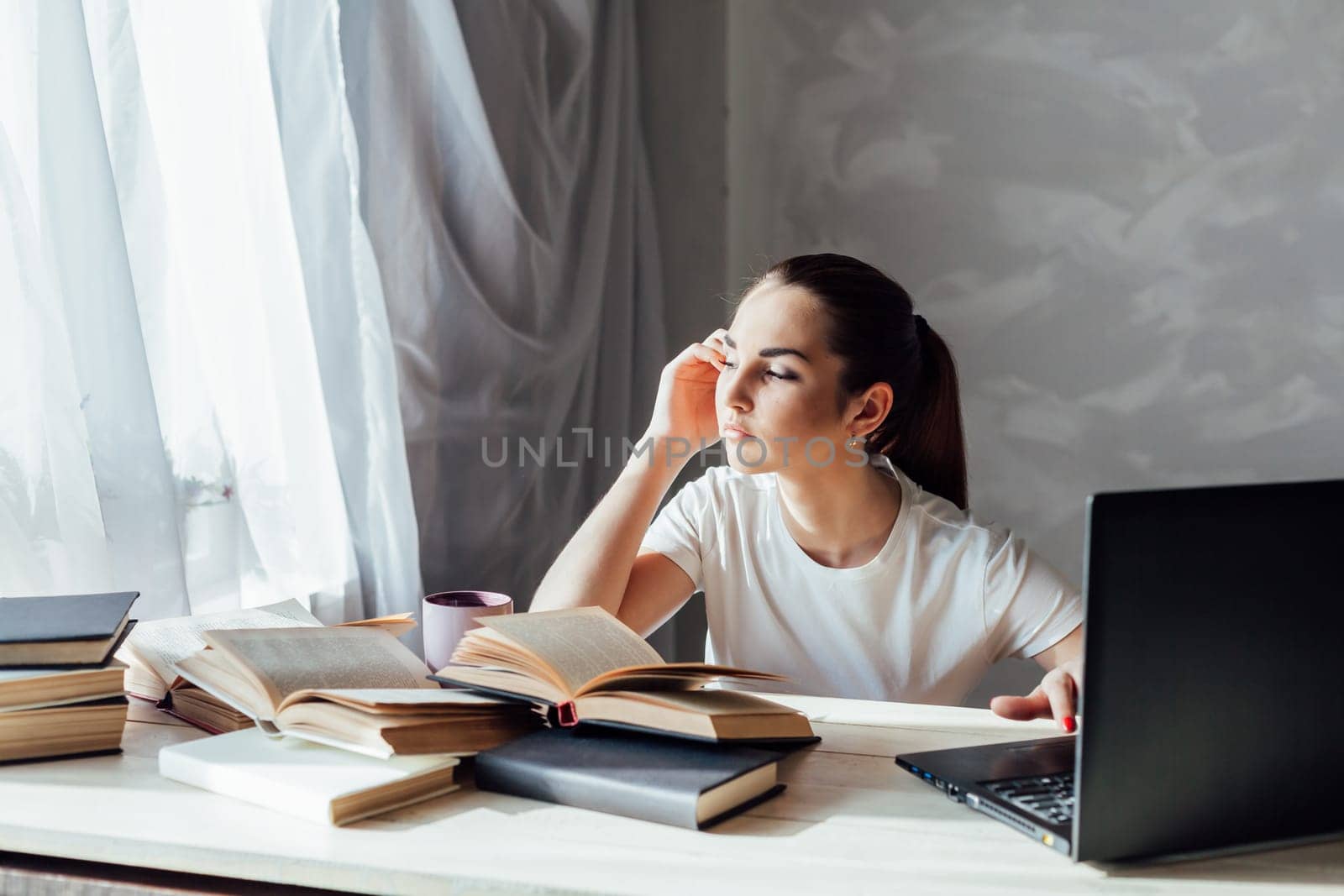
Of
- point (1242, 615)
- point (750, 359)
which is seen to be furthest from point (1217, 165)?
point (1242, 615)

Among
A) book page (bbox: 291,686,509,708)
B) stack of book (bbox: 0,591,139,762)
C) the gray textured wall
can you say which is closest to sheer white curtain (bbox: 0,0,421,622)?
stack of book (bbox: 0,591,139,762)

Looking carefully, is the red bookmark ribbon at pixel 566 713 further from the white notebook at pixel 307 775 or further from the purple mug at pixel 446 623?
the purple mug at pixel 446 623

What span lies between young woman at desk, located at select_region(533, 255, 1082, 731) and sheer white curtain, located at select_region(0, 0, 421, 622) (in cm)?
38

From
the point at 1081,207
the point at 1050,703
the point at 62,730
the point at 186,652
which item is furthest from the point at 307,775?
the point at 1081,207

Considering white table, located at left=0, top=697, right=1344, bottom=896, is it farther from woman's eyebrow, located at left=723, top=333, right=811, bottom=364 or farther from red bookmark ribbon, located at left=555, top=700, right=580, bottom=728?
woman's eyebrow, located at left=723, top=333, right=811, bottom=364

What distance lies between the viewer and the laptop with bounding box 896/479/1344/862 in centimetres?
76

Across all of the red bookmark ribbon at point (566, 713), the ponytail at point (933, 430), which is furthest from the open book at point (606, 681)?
the ponytail at point (933, 430)

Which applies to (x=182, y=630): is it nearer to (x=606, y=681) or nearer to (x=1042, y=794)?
(x=606, y=681)

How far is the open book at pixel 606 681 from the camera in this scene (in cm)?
94

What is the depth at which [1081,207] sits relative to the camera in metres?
2.69

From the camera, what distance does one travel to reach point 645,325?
2.55 meters

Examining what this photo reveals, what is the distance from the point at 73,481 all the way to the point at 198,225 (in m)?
0.39

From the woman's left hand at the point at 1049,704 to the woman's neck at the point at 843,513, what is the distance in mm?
439

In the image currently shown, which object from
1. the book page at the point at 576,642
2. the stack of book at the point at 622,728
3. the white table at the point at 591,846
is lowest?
the white table at the point at 591,846
